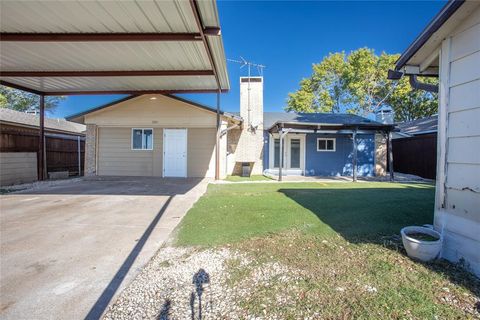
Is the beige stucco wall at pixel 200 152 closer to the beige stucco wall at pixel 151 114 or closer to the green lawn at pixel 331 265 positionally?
the beige stucco wall at pixel 151 114

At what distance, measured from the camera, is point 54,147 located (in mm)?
12086

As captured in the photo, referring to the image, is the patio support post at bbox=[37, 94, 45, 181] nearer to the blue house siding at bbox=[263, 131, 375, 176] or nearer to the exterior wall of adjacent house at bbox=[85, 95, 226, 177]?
the exterior wall of adjacent house at bbox=[85, 95, 226, 177]

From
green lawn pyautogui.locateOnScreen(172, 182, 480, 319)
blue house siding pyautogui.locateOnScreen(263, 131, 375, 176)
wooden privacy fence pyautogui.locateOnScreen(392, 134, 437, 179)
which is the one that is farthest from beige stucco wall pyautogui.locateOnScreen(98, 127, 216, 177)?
wooden privacy fence pyautogui.locateOnScreen(392, 134, 437, 179)

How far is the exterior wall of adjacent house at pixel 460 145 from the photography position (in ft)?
8.92

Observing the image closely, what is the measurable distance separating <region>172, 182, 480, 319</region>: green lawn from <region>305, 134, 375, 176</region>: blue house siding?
7.70 metres

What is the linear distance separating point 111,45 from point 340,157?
1128 cm

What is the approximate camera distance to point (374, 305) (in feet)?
6.75

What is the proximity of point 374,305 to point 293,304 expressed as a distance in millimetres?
677

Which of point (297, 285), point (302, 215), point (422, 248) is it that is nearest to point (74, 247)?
point (297, 285)

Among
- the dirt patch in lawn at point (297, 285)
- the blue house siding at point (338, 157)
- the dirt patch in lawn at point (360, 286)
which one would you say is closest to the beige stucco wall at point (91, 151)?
the blue house siding at point (338, 157)

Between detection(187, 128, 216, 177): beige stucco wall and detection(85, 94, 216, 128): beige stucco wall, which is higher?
detection(85, 94, 216, 128): beige stucco wall

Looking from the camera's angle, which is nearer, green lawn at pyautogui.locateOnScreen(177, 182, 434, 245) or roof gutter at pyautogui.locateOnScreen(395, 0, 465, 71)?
roof gutter at pyautogui.locateOnScreen(395, 0, 465, 71)

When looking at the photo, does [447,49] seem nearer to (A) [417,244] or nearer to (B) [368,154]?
(A) [417,244]

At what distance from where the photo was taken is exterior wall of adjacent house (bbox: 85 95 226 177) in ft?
36.4
